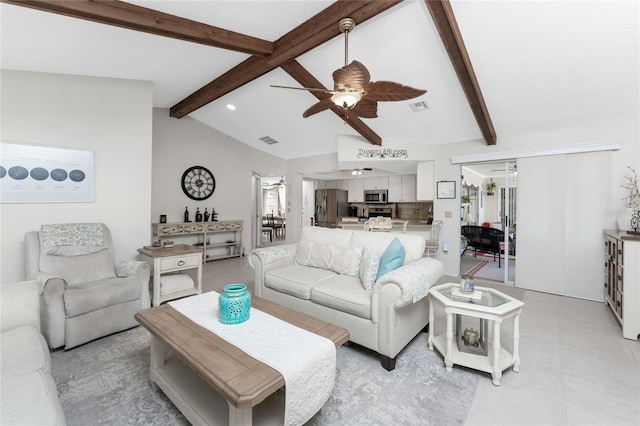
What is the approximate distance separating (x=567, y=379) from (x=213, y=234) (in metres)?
5.97

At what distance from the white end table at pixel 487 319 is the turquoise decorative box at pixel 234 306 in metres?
1.42

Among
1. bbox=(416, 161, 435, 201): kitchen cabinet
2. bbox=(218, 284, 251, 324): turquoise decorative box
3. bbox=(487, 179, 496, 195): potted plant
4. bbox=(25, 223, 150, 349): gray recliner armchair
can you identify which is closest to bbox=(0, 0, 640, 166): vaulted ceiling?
bbox=(416, 161, 435, 201): kitchen cabinet

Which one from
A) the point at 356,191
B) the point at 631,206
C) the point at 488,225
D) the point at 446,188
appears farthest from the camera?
the point at 356,191

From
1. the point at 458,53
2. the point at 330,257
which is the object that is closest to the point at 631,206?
the point at 458,53

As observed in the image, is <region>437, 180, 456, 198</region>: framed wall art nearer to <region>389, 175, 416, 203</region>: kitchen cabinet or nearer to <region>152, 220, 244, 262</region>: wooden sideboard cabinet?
<region>389, 175, 416, 203</region>: kitchen cabinet

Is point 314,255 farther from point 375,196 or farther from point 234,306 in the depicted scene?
point 375,196

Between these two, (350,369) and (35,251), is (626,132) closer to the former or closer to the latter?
(350,369)

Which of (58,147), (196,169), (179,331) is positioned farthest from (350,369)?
(196,169)

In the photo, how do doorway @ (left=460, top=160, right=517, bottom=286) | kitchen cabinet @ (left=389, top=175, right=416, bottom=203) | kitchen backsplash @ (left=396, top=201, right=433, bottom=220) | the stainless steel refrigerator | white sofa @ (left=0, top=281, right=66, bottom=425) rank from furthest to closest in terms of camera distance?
the stainless steel refrigerator → kitchen backsplash @ (left=396, top=201, right=433, bottom=220) → kitchen cabinet @ (left=389, top=175, right=416, bottom=203) → doorway @ (left=460, top=160, right=517, bottom=286) → white sofa @ (left=0, top=281, right=66, bottom=425)

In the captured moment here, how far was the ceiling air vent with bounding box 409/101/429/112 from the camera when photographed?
3842 millimetres

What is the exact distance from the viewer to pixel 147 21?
95.6 inches

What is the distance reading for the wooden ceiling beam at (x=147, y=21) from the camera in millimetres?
2090

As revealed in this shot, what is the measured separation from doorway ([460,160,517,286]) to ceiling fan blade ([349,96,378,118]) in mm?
2900

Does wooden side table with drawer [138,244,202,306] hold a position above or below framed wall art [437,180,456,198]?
below
